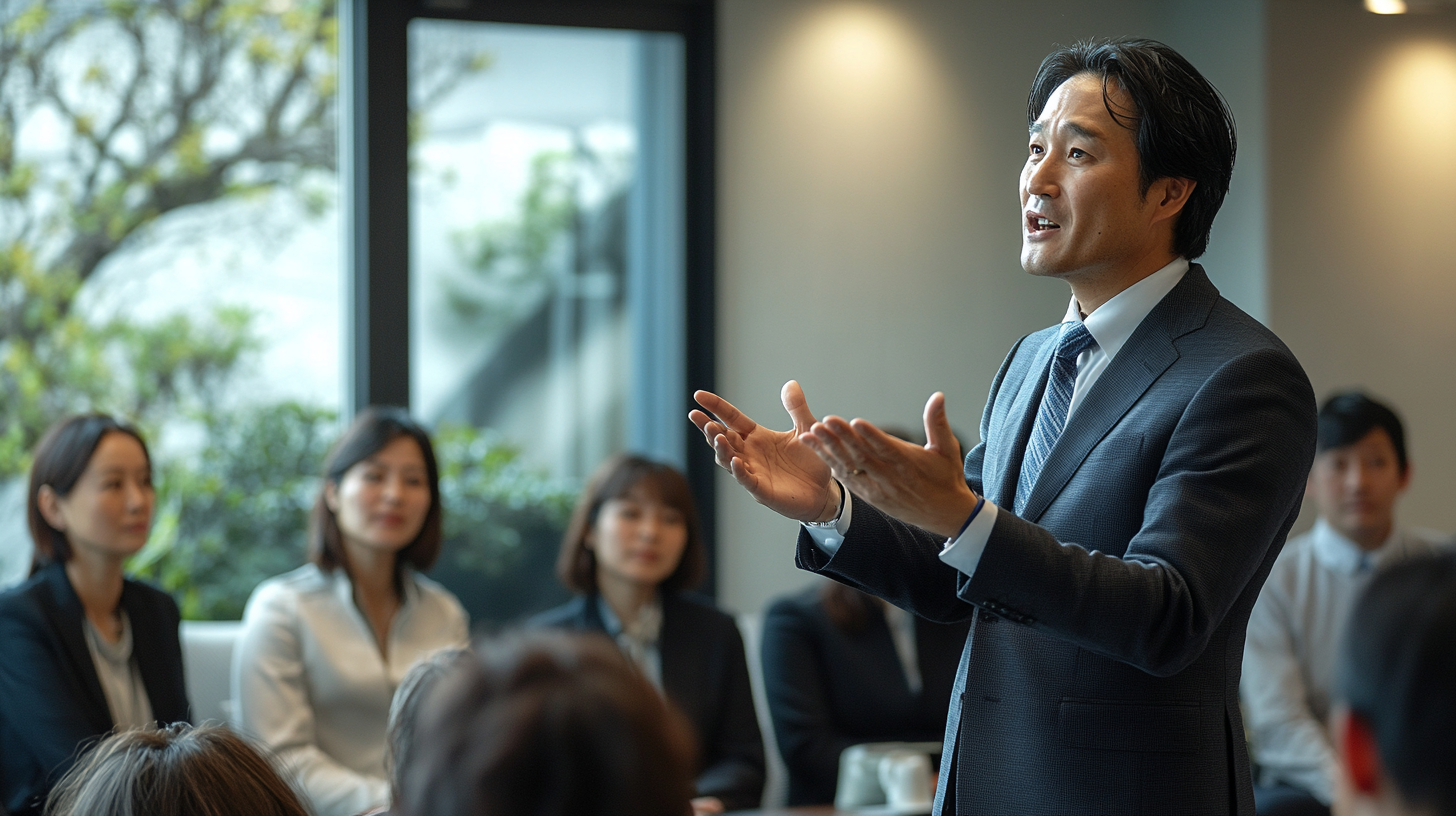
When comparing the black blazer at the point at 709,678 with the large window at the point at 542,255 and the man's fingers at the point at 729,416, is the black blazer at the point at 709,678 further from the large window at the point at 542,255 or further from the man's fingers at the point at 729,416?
the man's fingers at the point at 729,416

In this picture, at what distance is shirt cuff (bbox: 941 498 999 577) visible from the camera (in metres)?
1.17

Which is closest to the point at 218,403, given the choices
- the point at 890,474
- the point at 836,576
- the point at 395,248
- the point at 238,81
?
the point at 395,248

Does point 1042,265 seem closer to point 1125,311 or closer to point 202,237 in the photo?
point 1125,311

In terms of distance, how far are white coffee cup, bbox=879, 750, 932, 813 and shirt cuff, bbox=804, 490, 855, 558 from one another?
A: 4.00 ft

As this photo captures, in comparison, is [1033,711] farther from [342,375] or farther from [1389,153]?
[1389,153]

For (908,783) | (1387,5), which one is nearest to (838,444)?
(908,783)

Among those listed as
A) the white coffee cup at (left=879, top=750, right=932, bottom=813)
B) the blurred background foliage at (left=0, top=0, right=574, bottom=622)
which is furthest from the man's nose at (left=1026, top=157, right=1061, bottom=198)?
the blurred background foliage at (left=0, top=0, right=574, bottom=622)

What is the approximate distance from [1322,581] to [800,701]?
156 cm

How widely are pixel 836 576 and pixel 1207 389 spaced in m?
0.45

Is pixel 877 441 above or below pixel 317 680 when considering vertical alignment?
above

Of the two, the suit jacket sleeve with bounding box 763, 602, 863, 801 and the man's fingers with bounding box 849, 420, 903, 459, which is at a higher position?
the man's fingers with bounding box 849, 420, 903, 459

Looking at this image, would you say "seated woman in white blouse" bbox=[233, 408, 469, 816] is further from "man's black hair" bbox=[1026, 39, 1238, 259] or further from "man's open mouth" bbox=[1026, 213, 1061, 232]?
"man's black hair" bbox=[1026, 39, 1238, 259]

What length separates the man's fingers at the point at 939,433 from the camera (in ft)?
3.75

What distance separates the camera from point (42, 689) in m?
2.62
